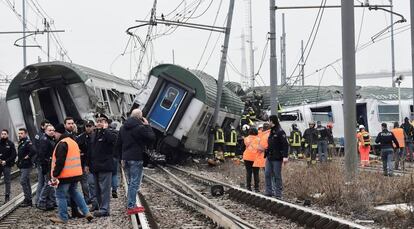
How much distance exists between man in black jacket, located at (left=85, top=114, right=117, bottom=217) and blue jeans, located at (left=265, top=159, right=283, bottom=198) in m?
3.54

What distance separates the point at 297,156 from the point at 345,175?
12.8 m

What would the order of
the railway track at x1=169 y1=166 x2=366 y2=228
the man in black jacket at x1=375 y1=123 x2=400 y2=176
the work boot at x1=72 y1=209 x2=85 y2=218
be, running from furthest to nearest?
1. the man in black jacket at x1=375 y1=123 x2=400 y2=176
2. the work boot at x1=72 y1=209 x2=85 y2=218
3. the railway track at x1=169 y1=166 x2=366 y2=228

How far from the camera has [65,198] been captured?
1014 centimetres

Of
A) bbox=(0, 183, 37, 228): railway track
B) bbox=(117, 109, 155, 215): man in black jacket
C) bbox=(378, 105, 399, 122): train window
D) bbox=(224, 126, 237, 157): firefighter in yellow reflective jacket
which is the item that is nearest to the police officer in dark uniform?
bbox=(0, 183, 37, 228): railway track

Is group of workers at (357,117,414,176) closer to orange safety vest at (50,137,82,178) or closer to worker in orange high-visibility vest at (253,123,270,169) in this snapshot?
worker in orange high-visibility vest at (253,123,270,169)

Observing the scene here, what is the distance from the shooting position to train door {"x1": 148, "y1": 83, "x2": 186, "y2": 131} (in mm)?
21422

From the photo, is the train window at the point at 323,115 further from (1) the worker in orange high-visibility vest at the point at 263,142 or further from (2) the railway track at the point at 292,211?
(1) the worker in orange high-visibility vest at the point at 263,142

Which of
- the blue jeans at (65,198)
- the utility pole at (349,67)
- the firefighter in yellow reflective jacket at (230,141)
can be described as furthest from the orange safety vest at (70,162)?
the firefighter in yellow reflective jacket at (230,141)

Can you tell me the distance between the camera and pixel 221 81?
24.2 metres

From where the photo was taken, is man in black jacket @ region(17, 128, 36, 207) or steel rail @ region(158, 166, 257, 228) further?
man in black jacket @ region(17, 128, 36, 207)

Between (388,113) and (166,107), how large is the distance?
49.0 feet

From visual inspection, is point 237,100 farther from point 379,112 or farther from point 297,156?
point 379,112

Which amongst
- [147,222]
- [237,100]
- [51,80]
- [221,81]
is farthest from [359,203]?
[237,100]

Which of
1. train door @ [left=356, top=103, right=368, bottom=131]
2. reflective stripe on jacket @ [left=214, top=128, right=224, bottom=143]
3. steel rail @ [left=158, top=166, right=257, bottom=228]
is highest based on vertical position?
train door @ [left=356, top=103, right=368, bottom=131]
